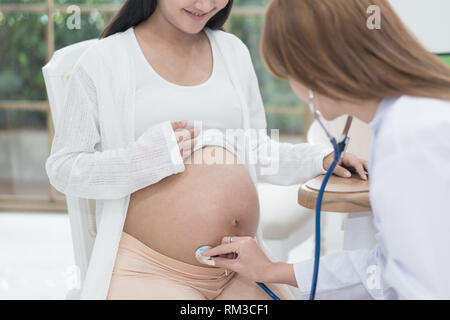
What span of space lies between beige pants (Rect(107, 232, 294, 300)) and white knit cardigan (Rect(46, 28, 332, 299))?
1.2 inches

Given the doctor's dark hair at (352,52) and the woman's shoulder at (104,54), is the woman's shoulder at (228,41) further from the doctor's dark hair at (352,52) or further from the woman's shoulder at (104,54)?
the doctor's dark hair at (352,52)

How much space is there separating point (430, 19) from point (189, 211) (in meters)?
1.09

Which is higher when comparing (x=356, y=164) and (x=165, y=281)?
(x=356, y=164)

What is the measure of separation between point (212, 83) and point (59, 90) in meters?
0.34

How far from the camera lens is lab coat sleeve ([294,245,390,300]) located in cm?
90

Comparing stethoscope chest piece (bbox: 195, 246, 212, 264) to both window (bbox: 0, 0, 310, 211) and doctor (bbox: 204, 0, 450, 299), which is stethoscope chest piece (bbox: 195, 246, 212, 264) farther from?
window (bbox: 0, 0, 310, 211)

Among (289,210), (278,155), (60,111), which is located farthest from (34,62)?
(278,155)

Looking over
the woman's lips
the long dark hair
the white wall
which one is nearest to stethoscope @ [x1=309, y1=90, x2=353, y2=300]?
the woman's lips

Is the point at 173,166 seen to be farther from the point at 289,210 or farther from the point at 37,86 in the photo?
the point at 37,86

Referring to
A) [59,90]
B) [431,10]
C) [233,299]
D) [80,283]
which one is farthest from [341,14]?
[431,10]

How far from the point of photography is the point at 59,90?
114cm

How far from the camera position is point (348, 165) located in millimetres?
1076

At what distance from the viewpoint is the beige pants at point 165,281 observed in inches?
37.3

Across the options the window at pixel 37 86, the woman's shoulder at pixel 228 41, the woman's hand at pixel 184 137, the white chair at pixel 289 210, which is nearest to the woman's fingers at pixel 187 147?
the woman's hand at pixel 184 137
